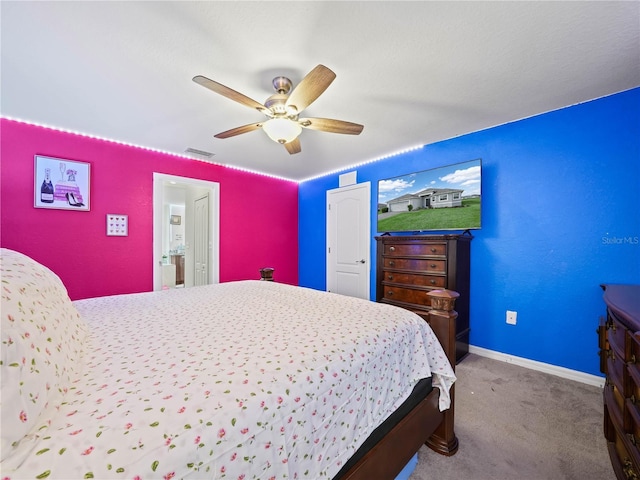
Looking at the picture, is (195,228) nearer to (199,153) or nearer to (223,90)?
(199,153)

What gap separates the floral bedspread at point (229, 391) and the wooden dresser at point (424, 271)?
4.67ft

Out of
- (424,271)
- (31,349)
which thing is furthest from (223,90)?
(424,271)

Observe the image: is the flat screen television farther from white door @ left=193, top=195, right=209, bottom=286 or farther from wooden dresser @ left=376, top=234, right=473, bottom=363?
white door @ left=193, top=195, right=209, bottom=286

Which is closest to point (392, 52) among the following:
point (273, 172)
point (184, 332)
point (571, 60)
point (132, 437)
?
point (571, 60)

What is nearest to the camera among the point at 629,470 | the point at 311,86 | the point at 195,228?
the point at 629,470

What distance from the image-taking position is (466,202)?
288 cm

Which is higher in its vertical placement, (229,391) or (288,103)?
(288,103)

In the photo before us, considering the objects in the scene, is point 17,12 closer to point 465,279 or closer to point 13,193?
point 13,193

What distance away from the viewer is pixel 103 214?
122 inches

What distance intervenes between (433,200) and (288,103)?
212 centimetres

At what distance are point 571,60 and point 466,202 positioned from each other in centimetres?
137

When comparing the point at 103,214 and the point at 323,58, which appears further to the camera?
the point at 103,214

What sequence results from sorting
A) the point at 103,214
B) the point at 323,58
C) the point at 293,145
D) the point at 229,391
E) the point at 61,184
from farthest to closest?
the point at 103,214 < the point at 61,184 < the point at 293,145 < the point at 323,58 < the point at 229,391

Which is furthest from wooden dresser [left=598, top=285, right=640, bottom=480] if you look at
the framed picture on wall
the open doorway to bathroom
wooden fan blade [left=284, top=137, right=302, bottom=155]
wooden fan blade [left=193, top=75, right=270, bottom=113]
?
the framed picture on wall
